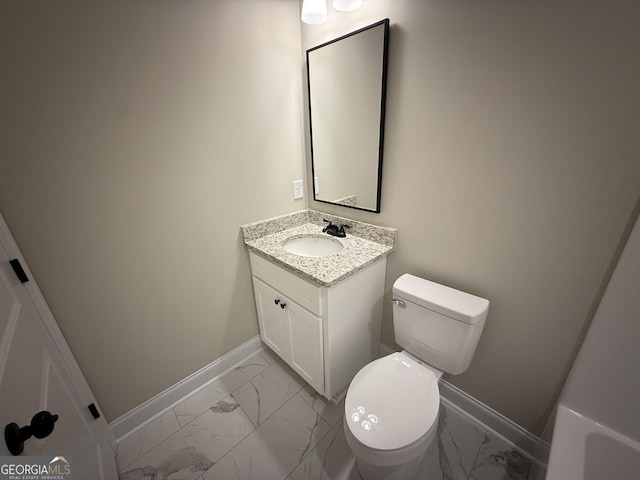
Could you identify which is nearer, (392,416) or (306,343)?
(392,416)

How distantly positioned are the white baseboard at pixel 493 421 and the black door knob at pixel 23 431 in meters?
1.63

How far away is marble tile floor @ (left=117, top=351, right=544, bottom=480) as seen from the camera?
1.19 meters

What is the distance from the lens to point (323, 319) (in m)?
1.22

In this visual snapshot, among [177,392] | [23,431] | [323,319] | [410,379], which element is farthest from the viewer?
[177,392]

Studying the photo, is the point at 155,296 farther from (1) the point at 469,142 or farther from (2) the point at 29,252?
(1) the point at 469,142

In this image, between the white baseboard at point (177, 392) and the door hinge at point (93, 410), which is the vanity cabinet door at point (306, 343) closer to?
the white baseboard at point (177, 392)

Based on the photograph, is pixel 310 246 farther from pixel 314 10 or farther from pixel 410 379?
pixel 314 10

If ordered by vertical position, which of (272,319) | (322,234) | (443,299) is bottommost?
(272,319)

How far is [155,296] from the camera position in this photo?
1313mm

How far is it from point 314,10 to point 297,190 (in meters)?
0.90

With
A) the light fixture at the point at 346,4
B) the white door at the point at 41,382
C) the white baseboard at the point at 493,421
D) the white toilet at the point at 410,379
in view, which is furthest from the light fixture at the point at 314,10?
the white baseboard at the point at 493,421

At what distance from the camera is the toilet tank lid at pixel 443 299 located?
1063 millimetres

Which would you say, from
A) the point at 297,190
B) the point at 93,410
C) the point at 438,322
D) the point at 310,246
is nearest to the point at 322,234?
the point at 310,246

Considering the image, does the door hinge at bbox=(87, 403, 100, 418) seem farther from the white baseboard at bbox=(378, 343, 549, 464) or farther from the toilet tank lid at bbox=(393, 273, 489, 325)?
the white baseboard at bbox=(378, 343, 549, 464)
